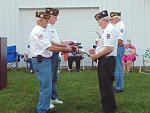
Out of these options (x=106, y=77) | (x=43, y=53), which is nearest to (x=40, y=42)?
(x=43, y=53)

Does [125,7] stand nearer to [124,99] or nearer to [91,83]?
[91,83]

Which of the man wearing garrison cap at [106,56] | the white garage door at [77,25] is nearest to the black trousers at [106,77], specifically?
the man wearing garrison cap at [106,56]

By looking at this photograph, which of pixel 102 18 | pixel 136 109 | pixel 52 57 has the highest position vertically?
pixel 102 18

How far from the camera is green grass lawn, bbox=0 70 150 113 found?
963 cm

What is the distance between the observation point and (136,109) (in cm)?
955

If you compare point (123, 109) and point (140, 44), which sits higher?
point (140, 44)

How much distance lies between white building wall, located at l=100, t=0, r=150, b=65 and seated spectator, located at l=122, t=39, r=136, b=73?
0.99 m

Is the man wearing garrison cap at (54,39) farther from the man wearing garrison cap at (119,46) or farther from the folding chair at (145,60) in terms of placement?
the folding chair at (145,60)

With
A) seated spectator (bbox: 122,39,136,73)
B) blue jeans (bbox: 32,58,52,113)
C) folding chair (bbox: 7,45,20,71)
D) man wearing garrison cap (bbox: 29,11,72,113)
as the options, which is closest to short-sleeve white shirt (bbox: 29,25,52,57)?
man wearing garrison cap (bbox: 29,11,72,113)

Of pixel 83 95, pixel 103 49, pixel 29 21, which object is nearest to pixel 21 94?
pixel 83 95

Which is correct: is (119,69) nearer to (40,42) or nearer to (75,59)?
(40,42)

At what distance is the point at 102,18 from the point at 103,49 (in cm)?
59

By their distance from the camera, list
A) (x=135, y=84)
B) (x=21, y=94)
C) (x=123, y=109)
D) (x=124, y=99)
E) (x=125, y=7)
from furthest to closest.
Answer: (x=125, y=7)
(x=135, y=84)
(x=21, y=94)
(x=124, y=99)
(x=123, y=109)

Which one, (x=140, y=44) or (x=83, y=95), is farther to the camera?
(x=140, y=44)
